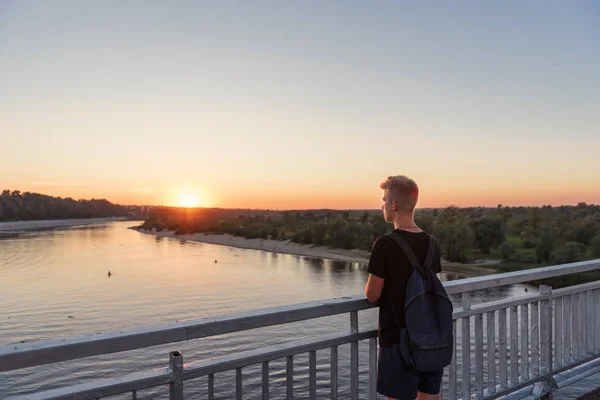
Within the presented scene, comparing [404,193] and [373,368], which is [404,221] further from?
[373,368]

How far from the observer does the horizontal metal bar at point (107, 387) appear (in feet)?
5.68

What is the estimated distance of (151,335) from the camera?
1.94 m

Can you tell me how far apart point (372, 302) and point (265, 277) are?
117 ft

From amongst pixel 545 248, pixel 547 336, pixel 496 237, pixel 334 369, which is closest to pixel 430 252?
pixel 334 369

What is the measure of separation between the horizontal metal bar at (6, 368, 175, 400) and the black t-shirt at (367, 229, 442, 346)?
1.04 m

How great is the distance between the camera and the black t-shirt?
Answer: 7.87 ft

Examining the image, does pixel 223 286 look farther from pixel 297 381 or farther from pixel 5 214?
pixel 5 214

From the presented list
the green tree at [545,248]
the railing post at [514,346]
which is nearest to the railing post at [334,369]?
the railing post at [514,346]

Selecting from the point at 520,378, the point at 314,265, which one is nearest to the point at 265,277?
the point at 314,265

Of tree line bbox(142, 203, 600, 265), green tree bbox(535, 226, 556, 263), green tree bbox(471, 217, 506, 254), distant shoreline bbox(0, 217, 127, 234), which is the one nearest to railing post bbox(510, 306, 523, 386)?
tree line bbox(142, 203, 600, 265)

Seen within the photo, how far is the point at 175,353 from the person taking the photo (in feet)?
6.63

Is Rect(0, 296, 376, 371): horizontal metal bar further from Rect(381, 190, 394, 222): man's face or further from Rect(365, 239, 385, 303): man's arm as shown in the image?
Rect(381, 190, 394, 222): man's face

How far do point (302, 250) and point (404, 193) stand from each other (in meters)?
58.5

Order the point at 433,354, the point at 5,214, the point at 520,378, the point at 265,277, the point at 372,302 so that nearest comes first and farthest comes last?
the point at 433,354 < the point at 372,302 < the point at 520,378 < the point at 265,277 < the point at 5,214
